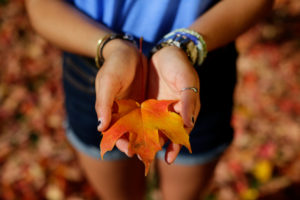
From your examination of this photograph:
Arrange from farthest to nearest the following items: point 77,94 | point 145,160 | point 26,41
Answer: point 26,41 → point 77,94 → point 145,160

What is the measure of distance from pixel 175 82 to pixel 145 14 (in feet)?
1.12

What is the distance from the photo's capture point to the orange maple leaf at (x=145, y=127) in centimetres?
85

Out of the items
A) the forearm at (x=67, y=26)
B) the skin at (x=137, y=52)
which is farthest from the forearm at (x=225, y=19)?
the forearm at (x=67, y=26)

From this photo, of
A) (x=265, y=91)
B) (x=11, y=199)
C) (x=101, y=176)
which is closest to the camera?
(x=101, y=176)

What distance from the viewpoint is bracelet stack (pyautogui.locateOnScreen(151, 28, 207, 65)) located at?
105 centimetres

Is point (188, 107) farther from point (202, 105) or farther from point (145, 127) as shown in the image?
point (202, 105)

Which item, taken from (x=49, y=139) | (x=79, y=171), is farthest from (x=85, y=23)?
(x=49, y=139)

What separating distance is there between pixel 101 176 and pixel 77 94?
1.53 ft

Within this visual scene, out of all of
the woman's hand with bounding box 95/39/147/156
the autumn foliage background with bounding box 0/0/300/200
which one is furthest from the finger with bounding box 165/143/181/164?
the autumn foliage background with bounding box 0/0/300/200

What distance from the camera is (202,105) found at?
4.12ft

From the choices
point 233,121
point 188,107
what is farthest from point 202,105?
point 233,121

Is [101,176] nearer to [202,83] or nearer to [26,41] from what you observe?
[202,83]

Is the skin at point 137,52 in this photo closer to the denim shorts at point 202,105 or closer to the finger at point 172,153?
the finger at point 172,153

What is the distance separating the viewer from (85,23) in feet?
3.54
